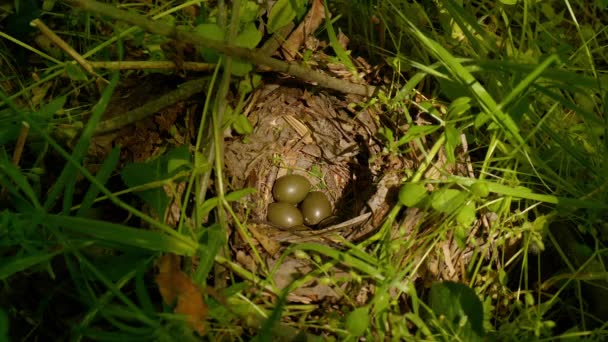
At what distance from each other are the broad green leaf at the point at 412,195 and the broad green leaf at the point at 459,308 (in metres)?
0.18

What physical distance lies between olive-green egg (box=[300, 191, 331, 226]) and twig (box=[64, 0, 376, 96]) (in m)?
0.52

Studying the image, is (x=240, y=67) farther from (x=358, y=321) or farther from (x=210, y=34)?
(x=358, y=321)

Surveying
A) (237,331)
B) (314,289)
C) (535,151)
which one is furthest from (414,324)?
(535,151)

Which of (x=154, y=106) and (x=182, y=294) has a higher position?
(x=154, y=106)

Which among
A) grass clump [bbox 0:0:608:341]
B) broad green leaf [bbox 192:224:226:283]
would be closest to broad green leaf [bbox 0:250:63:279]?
grass clump [bbox 0:0:608:341]

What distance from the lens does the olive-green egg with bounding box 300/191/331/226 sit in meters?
1.82

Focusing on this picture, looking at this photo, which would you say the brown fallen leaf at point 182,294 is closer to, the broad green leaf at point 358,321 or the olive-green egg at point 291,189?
the broad green leaf at point 358,321

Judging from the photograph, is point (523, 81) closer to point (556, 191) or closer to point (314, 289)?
point (556, 191)

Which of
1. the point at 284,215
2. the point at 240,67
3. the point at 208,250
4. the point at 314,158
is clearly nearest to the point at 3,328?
the point at 208,250

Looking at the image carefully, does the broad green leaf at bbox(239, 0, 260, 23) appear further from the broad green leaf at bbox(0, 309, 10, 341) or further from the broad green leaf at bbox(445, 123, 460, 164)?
the broad green leaf at bbox(0, 309, 10, 341)

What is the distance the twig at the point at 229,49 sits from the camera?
1151mm

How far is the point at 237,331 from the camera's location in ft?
3.48

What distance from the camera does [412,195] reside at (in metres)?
1.21

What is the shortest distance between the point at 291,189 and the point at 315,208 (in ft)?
0.33
